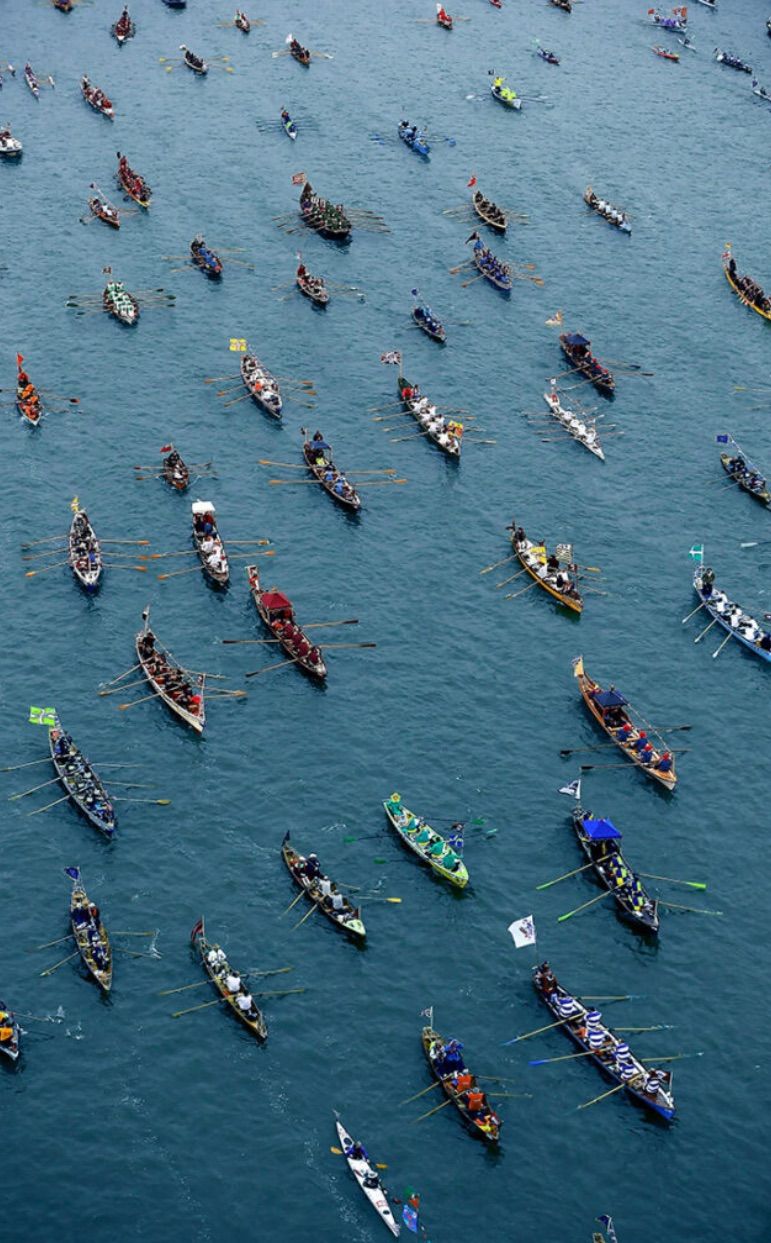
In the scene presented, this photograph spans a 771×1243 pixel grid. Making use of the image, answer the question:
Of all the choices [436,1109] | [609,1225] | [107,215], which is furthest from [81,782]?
[107,215]

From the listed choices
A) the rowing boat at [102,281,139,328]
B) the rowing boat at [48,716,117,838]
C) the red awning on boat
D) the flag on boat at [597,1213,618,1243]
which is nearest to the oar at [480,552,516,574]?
the red awning on boat

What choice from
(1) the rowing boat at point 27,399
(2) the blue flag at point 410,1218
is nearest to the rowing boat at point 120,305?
(1) the rowing boat at point 27,399

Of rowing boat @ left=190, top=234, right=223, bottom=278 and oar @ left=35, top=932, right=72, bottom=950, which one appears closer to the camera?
oar @ left=35, top=932, right=72, bottom=950

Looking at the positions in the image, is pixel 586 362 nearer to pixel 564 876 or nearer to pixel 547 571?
pixel 547 571

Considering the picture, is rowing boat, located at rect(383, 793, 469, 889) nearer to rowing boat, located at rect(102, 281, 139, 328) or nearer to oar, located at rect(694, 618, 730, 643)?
oar, located at rect(694, 618, 730, 643)

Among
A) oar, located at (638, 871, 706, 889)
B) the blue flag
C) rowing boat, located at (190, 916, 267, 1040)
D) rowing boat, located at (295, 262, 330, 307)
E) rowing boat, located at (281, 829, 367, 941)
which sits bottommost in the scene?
rowing boat, located at (295, 262, 330, 307)
